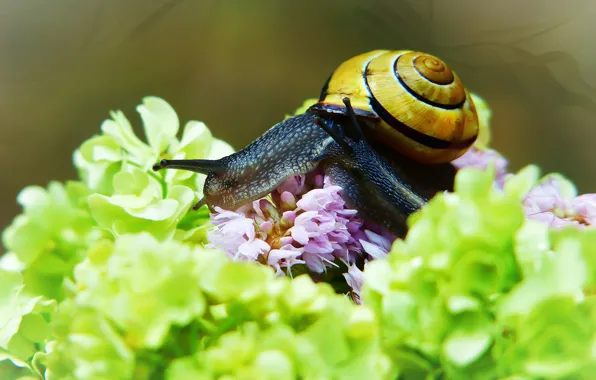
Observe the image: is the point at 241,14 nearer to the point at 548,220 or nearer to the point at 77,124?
the point at 77,124

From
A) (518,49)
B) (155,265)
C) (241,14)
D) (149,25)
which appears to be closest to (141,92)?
(149,25)

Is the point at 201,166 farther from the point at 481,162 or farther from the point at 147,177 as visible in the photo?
the point at 481,162

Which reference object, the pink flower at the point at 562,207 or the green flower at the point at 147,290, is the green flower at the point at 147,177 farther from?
the pink flower at the point at 562,207

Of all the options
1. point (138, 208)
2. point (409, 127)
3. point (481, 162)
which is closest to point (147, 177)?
point (138, 208)

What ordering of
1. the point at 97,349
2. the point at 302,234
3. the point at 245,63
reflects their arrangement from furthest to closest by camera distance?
the point at 245,63
the point at 302,234
the point at 97,349

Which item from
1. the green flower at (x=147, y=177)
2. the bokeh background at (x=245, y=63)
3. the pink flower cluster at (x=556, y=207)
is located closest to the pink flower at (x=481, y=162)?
the pink flower cluster at (x=556, y=207)

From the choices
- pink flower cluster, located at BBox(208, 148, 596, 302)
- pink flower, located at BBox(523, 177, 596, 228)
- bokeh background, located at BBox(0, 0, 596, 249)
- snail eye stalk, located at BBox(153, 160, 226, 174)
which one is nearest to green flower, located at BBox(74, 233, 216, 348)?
pink flower cluster, located at BBox(208, 148, 596, 302)
